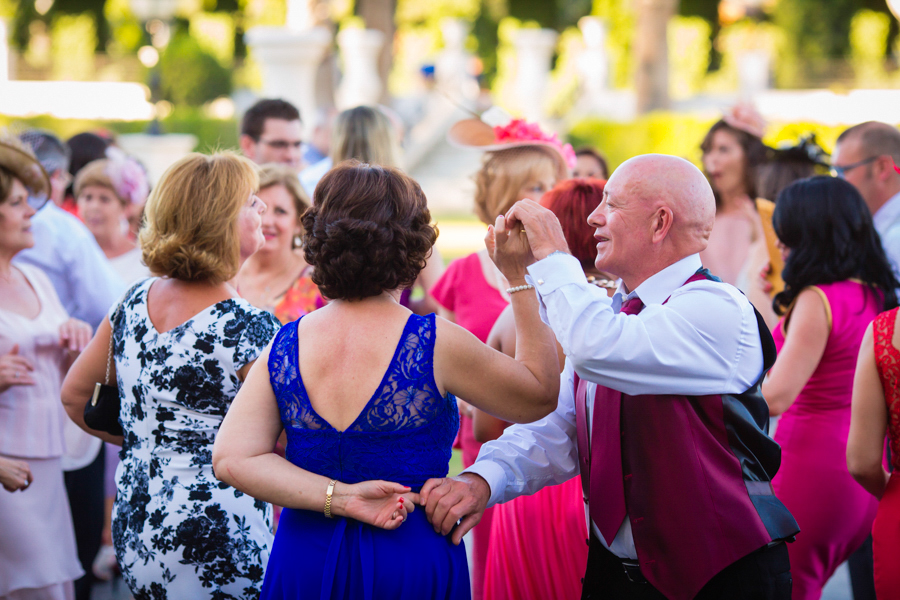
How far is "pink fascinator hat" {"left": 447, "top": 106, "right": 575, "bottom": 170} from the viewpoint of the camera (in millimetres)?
3984

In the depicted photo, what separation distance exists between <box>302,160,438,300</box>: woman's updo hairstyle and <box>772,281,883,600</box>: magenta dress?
6.11 ft

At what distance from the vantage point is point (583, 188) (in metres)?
2.91

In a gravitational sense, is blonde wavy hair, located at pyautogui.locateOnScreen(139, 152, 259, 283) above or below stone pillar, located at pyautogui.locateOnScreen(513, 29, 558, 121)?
below

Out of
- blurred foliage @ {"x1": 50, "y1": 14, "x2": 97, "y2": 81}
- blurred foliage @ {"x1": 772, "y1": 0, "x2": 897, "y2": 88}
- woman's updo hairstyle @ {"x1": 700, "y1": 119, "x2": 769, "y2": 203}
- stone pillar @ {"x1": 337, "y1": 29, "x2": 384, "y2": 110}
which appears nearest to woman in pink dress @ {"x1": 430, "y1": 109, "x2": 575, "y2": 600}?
woman's updo hairstyle @ {"x1": 700, "y1": 119, "x2": 769, "y2": 203}

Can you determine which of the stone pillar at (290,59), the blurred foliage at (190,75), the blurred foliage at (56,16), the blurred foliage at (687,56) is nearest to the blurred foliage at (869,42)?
the blurred foliage at (687,56)

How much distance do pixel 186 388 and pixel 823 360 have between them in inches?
95.9

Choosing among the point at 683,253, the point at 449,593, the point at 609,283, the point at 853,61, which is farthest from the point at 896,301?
the point at 853,61

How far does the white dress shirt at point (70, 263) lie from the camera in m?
4.10

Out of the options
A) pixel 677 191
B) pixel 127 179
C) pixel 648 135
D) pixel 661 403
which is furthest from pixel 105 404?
pixel 648 135

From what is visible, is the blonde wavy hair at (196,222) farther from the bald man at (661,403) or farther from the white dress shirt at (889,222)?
the white dress shirt at (889,222)

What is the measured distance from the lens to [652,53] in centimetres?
2123

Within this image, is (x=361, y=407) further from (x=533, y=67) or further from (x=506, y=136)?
(x=533, y=67)

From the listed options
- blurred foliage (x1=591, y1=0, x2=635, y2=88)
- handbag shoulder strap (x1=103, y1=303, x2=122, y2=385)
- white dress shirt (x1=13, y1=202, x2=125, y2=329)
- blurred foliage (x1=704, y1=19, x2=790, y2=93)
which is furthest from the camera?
blurred foliage (x1=704, y1=19, x2=790, y2=93)

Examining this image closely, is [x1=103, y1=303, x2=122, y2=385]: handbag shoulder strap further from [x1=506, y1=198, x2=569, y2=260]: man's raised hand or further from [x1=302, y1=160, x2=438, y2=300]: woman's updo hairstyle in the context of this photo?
[x1=506, y1=198, x2=569, y2=260]: man's raised hand
